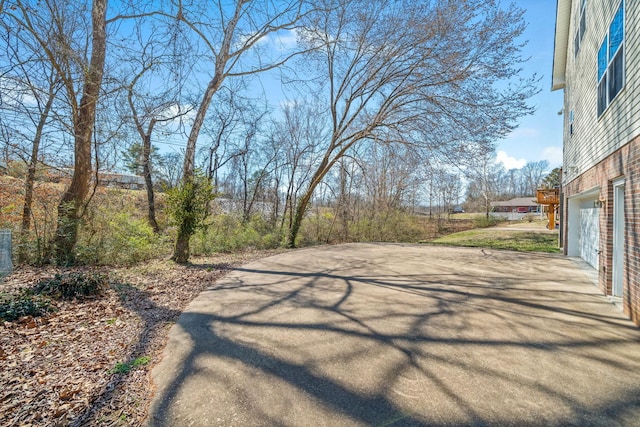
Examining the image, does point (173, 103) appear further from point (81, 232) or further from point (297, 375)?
point (297, 375)

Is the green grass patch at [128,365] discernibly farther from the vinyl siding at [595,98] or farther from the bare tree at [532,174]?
the bare tree at [532,174]

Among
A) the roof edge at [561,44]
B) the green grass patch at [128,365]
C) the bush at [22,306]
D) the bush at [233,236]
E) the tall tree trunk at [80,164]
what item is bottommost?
the green grass patch at [128,365]

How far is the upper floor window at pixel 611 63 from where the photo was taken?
14.6 ft

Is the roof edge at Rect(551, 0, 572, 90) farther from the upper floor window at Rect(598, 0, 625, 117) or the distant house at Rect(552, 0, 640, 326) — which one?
the upper floor window at Rect(598, 0, 625, 117)

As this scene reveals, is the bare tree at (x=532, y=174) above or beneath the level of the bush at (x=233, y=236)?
above

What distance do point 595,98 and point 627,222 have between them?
10.9 ft

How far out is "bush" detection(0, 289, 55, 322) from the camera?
3.35m

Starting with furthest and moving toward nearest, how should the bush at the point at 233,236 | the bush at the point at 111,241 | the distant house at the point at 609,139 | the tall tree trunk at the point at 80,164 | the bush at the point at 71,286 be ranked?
the bush at the point at 233,236, the bush at the point at 111,241, the tall tree trunk at the point at 80,164, the bush at the point at 71,286, the distant house at the point at 609,139

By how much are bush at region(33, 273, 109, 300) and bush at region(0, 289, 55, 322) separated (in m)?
0.25

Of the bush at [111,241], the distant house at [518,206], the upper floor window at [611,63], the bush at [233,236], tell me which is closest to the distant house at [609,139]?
the upper floor window at [611,63]

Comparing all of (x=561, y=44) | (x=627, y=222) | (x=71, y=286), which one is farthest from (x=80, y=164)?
(x=561, y=44)

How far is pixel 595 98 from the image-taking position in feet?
19.4

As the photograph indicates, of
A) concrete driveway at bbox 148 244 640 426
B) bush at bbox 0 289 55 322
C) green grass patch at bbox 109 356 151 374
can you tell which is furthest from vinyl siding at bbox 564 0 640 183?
bush at bbox 0 289 55 322

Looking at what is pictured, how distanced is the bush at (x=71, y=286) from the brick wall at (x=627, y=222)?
751cm
